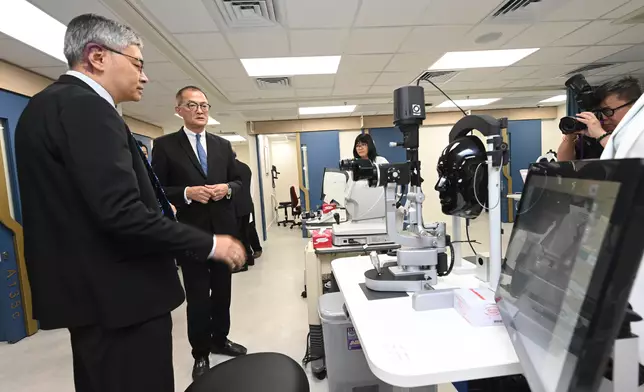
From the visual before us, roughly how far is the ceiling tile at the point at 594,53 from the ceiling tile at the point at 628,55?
120mm

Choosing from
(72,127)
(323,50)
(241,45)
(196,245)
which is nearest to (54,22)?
(241,45)

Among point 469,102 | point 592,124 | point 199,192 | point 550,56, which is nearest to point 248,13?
point 199,192

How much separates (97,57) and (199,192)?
97cm

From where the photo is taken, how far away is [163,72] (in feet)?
11.5

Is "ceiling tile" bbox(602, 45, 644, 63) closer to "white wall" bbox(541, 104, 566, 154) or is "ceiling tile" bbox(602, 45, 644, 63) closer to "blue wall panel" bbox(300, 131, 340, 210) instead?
"white wall" bbox(541, 104, 566, 154)

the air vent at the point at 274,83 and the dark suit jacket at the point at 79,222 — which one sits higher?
the air vent at the point at 274,83

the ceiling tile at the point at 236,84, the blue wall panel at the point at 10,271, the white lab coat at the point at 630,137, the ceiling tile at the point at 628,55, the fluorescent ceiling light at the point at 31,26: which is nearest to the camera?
the white lab coat at the point at 630,137

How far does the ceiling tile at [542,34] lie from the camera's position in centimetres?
303

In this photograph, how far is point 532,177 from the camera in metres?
0.79

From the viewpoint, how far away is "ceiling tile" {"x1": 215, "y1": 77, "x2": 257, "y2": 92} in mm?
4126

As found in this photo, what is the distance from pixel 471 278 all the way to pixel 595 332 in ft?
2.75

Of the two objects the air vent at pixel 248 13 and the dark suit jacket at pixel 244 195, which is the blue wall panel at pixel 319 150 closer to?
the dark suit jacket at pixel 244 195

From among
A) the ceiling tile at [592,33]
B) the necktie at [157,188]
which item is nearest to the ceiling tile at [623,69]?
the ceiling tile at [592,33]

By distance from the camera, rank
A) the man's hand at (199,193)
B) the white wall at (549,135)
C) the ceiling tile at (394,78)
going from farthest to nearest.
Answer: the white wall at (549,135) < the ceiling tile at (394,78) < the man's hand at (199,193)
